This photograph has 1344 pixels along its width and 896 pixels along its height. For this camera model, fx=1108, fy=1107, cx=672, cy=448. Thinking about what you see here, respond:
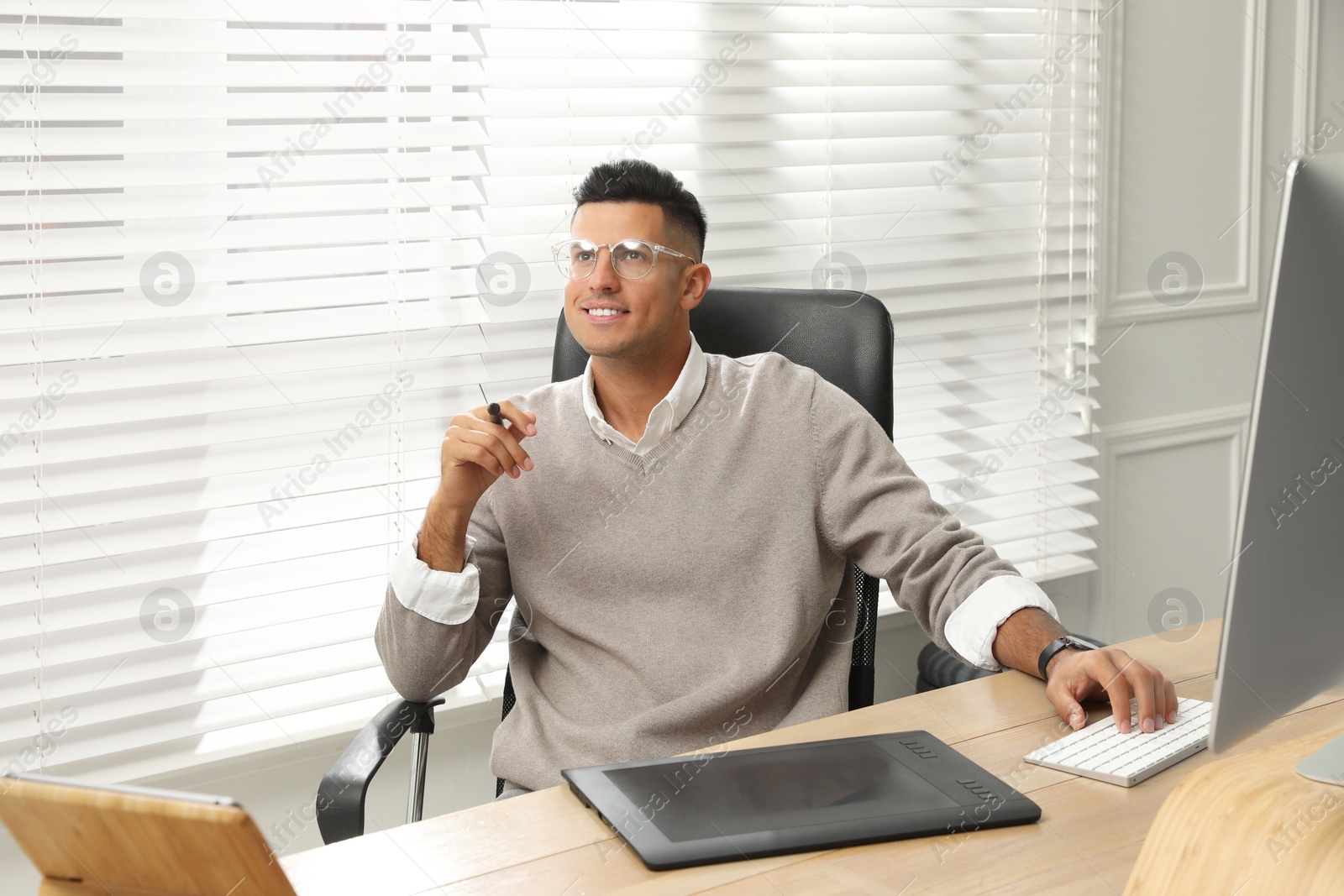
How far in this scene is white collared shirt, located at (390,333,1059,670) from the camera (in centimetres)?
142

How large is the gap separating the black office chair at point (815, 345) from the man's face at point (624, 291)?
0.12m

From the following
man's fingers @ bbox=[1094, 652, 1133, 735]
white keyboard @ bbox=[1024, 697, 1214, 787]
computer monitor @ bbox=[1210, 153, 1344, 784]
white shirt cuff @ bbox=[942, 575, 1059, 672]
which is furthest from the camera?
white shirt cuff @ bbox=[942, 575, 1059, 672]

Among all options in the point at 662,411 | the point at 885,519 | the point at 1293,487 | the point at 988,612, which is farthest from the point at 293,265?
the point at 1293,487

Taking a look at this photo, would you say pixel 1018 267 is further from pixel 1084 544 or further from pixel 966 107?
pixel 1084 544

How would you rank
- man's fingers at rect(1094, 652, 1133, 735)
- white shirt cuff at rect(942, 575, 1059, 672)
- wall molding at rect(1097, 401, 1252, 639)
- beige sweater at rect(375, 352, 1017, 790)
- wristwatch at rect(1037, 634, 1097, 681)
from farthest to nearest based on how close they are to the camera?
wall molding at rect(1097, 401, 1252, 639)
beige sweater at rect(375, 352, 1017, 790)
white shirt cuff at rect(942, 575, 1059, 672)
wristwatch at rect(1037, 634, 1097, 681)
man's fingers at rect(1094, 652, 1133, 735)

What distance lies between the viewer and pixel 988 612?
142cm

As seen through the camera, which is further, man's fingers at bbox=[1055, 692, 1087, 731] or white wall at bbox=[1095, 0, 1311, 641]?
white wall at bbox=[1095, 0, 1311, 641]

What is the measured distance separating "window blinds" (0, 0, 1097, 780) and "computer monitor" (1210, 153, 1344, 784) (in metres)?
1.52

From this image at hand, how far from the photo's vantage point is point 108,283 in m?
1.70

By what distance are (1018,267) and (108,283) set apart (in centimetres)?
196

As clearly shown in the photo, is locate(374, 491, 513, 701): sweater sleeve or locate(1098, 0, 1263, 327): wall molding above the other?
locate(1098, 0, 1263, 327): wall molding

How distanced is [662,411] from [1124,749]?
30.4 inches

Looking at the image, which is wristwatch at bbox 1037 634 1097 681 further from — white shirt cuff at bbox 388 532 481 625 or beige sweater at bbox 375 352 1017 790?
white shirt cuff at bbox 388 532 481 625

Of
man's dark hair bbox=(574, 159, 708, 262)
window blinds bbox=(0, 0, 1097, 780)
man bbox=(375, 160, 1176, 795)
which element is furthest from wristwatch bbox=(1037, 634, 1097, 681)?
window blinds bbox=(0, 0, 1097, 780)
